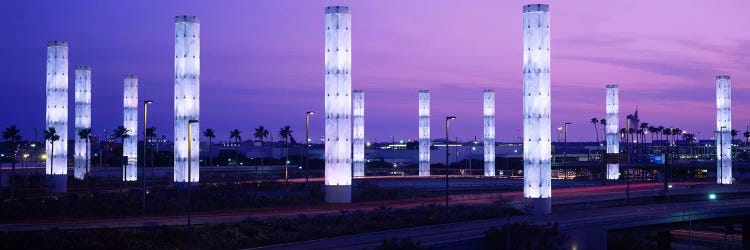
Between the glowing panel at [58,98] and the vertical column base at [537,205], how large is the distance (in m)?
45.0

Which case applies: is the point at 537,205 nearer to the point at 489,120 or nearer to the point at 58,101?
the point at 58,101

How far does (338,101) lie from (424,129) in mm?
63740

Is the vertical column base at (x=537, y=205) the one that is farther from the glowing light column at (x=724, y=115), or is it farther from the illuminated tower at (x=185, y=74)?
the glowing light column at (x=724, y=115)

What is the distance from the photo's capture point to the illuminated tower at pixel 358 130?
113875 mm

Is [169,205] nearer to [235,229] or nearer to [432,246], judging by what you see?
[235,229]

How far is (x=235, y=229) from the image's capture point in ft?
141

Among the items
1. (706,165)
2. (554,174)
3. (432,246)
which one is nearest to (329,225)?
(432,246)

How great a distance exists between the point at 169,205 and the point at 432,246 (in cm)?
2822

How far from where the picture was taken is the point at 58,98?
84062 millimetres

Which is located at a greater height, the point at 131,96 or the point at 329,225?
the point at 131,96

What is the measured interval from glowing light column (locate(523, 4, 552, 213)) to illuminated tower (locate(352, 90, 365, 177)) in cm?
5461

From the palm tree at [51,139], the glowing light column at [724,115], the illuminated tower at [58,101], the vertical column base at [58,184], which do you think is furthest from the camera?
the glowing light column at [724,115]

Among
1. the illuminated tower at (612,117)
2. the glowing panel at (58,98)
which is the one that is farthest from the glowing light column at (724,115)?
the glowing panel at (58,98)

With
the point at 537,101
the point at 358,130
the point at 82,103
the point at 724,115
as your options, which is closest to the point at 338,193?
the point at 537,101
